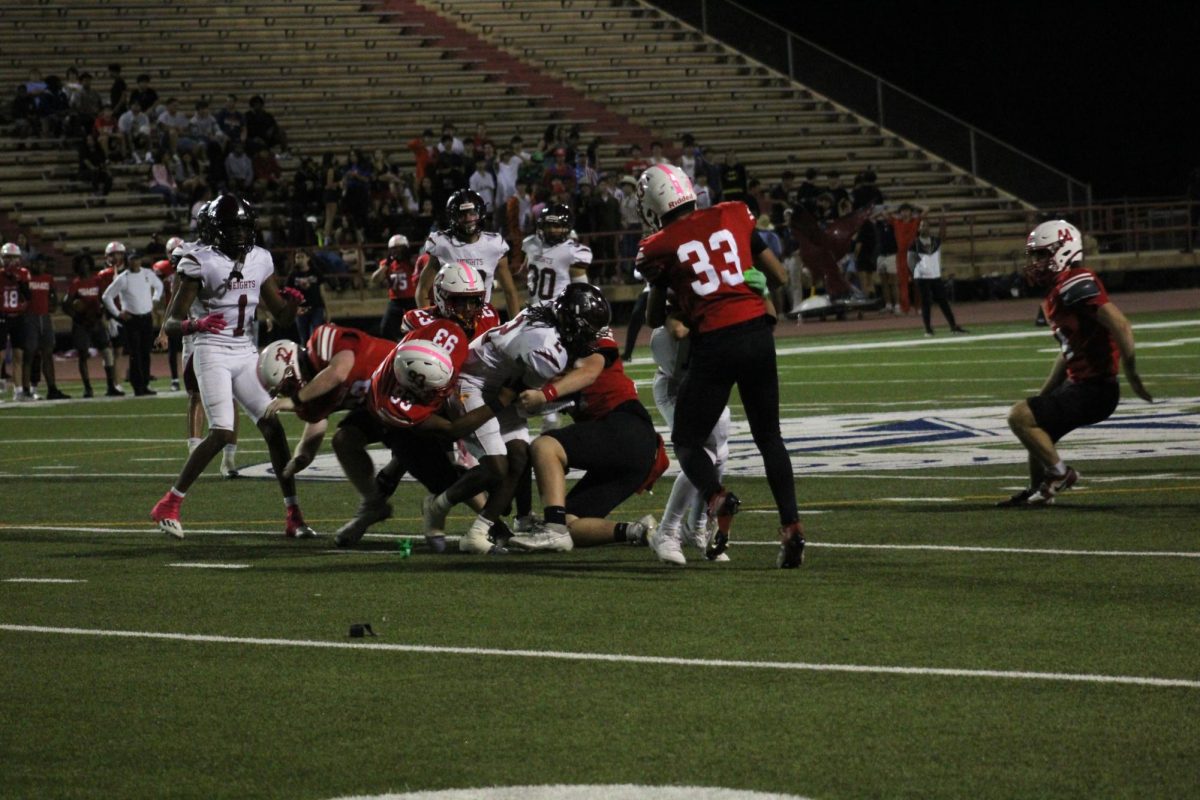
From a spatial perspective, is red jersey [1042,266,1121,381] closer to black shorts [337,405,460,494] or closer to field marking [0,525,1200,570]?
field marking [0,525,1200,570]

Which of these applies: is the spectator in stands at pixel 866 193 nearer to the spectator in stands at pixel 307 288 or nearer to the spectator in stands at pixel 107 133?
the spectator in stands at pixel 107 133

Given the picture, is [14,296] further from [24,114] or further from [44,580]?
[44,580]

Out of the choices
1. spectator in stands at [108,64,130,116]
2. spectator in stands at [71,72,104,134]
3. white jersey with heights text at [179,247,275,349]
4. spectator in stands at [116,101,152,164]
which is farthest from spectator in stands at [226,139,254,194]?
white jersey with heights text at [179,247,275,349]

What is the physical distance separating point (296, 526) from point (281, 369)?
1064 millimetres

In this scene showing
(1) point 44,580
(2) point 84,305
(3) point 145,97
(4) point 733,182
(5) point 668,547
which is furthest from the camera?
(4) point 733,182

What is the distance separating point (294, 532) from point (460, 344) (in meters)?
1.67

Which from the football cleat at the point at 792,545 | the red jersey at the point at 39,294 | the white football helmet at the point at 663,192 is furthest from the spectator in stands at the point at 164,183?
the football cleat at the point at 792,545

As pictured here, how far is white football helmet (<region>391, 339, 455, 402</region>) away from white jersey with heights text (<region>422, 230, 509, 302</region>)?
20.8 ft

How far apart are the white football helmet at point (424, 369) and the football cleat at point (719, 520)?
56.9 inches

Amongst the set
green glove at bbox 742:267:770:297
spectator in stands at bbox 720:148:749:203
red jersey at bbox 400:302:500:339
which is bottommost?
spectator in stands at bbox 720:148:749:203

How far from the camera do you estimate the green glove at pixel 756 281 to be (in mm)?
9562

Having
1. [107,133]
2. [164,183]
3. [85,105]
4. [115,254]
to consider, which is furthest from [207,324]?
[85,105]

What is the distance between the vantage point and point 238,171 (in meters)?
32.9

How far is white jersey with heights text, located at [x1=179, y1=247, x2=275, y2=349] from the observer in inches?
458
